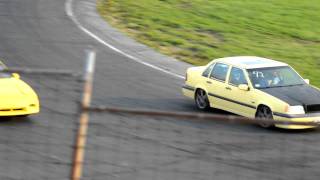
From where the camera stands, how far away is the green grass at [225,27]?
23734 mm

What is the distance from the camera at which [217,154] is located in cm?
618

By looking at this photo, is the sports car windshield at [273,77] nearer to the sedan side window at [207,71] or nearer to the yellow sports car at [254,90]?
the yellow sports car at [254,90]

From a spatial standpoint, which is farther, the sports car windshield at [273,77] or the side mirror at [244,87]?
the sports car windshield at [273,77]

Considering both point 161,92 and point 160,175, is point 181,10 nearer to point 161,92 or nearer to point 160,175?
point 161,92

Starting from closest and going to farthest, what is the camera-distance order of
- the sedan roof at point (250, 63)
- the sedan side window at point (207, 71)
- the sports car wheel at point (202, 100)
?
the sedan roof at point (250, 63) < the sports car wheel at point (202, 100) < the sedan side window at point (207, 71)

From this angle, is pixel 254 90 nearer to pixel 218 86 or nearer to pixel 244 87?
pixel 244 87

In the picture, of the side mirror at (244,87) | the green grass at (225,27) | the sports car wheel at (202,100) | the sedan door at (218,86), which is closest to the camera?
the side mirror at (244,87)

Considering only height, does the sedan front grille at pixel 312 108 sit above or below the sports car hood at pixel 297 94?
below

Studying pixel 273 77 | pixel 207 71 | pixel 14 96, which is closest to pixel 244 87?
pixel 273 77

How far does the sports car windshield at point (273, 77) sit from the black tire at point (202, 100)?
1.22m

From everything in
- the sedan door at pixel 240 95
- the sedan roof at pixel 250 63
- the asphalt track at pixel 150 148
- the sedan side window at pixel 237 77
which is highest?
the asphalt track at pixel 150 148

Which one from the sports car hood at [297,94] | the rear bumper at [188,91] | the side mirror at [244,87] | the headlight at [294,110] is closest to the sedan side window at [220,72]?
the rear bumper at [188,91]

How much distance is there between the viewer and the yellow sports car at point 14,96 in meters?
13.9

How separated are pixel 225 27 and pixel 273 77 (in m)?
10.0
